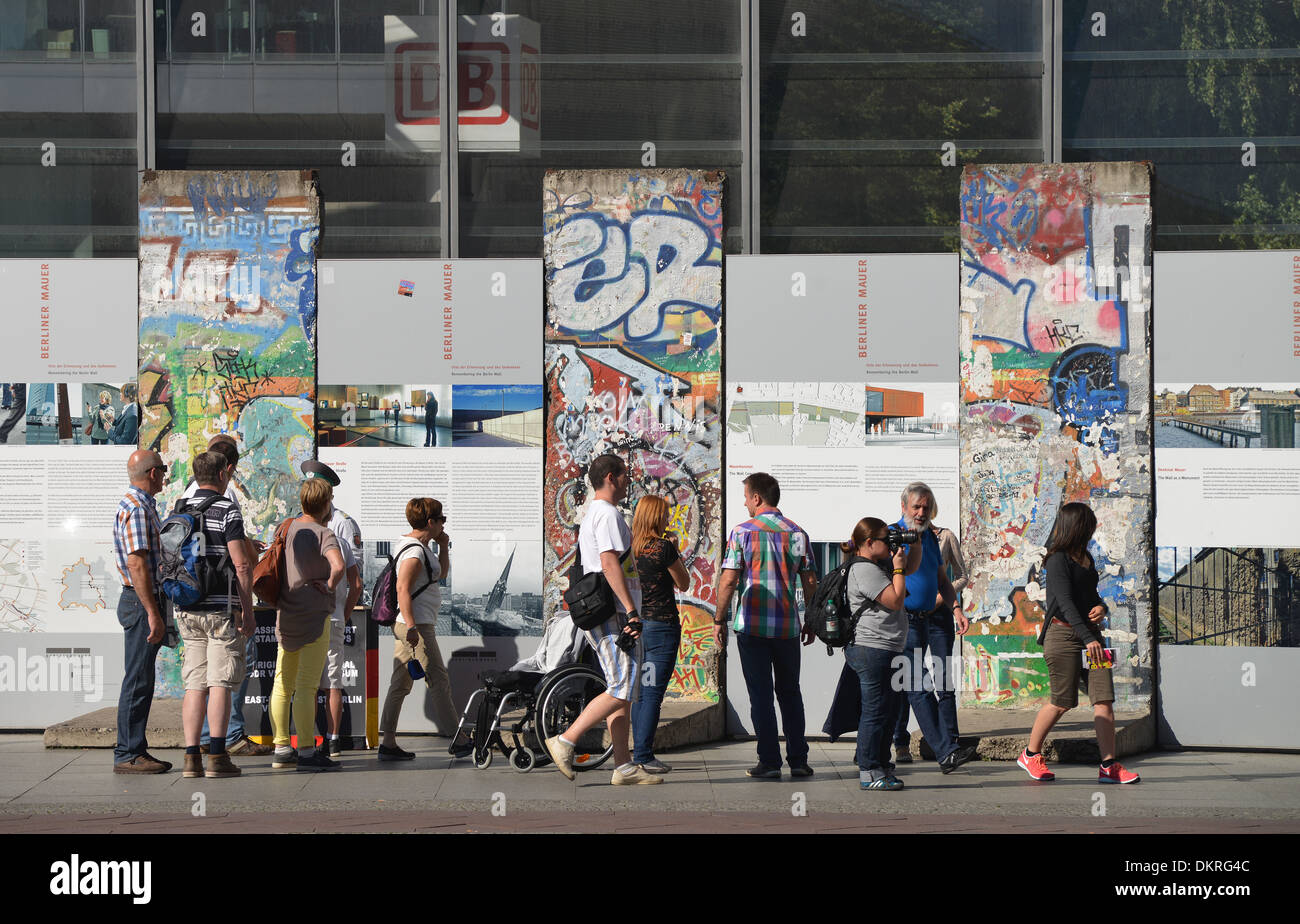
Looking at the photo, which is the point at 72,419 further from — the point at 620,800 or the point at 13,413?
the point at 620,800

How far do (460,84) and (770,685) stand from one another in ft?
16.9

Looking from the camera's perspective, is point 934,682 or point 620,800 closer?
point 620,800

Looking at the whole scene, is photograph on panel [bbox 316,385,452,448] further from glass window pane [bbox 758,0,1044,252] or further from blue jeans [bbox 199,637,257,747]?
glass window pane [bbox 758,0,1044,252]

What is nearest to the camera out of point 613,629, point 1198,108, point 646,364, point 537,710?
point 613,629

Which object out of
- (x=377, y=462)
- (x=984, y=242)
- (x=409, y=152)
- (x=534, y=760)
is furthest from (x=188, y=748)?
(x=984, y=242)

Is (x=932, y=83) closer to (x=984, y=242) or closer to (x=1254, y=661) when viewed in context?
(x=984, y=242)

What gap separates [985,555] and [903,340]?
1.57 m

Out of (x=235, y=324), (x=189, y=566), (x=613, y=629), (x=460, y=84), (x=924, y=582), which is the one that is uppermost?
(x=460, y=84)

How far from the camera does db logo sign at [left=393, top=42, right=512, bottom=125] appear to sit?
35.6ft

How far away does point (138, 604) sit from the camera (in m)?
8.34

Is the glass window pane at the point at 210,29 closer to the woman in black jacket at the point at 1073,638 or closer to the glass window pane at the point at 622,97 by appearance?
the glass window pane at the point at 622,97

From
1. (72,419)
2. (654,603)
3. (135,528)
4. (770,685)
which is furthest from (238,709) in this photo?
(770,685)

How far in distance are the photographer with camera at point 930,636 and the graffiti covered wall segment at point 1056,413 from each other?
1.29 meters

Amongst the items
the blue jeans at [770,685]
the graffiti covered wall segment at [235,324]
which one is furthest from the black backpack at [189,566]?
the blue jeans at [770,685]
